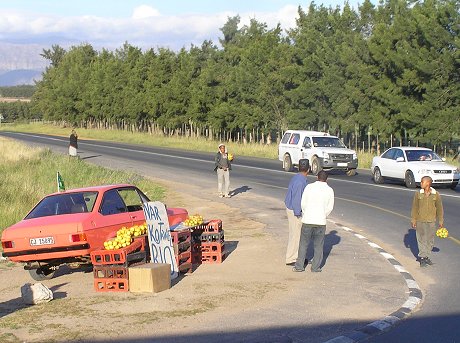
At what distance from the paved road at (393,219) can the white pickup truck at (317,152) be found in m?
0.60

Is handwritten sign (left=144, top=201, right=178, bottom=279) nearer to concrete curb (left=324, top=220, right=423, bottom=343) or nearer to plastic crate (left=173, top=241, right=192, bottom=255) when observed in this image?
plastic crate (left=173, top=241, right=192, bottom=255)

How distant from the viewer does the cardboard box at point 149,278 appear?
10.9 metres

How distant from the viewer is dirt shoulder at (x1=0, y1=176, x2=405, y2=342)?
28.6 feet

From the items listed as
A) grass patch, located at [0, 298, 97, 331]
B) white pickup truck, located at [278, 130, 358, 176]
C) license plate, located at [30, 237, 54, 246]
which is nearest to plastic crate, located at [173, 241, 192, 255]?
license plate, located at [30, 237, 54, 246]

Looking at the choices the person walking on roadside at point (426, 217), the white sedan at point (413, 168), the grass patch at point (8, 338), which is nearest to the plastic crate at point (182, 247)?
the person walking on roadside at point (426, 217)

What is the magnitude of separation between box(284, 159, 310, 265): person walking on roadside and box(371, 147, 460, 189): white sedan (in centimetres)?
1492

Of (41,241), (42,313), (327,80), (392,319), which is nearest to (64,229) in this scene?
(41,241)

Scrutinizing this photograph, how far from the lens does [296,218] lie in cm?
1334

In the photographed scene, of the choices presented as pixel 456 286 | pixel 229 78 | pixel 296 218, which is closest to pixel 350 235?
pixel 296 218

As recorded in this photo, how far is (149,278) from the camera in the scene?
35.7 ft

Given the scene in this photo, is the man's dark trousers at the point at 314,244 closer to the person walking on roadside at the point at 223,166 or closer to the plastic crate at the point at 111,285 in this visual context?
the plastic crate at the point at 111,285

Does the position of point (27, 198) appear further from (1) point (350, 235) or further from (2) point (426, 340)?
(2) point (426, 340)

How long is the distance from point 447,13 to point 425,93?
458cm

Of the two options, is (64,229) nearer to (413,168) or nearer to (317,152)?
(413,168)
